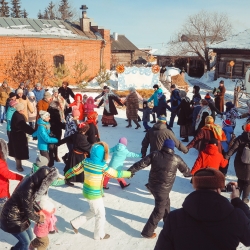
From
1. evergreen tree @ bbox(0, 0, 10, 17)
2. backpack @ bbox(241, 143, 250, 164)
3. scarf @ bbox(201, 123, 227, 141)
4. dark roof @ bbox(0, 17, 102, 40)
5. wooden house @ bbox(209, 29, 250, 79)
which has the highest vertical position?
evergreen tree @ bbox(0, 0, 10, 17)

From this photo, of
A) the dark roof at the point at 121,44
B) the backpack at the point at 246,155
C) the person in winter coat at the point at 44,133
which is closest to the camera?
the backpack at the point at 246,155

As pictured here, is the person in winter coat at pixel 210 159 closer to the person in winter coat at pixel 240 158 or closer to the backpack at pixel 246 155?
the person in winter coat at pixel 240 158

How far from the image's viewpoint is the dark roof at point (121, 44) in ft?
131

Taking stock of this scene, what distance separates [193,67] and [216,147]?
111ft

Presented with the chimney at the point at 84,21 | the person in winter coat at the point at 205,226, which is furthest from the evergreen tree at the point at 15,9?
the person in winter coat at the point at 205,226

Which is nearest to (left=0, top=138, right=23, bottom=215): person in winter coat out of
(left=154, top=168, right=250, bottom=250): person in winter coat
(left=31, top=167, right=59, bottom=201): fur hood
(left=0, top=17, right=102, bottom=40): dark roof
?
(left=31, top=167, right=59, bottom=201): fur hood

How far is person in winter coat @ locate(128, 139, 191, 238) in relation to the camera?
4.32 metres

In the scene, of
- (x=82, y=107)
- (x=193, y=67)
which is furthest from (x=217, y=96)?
(x=193, y=67)

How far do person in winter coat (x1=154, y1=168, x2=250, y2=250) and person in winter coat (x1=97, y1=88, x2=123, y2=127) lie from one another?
8723 mm

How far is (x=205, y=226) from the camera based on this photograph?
2.00 m

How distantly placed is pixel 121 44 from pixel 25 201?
39725mm

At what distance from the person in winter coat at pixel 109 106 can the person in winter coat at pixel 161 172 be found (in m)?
6.50

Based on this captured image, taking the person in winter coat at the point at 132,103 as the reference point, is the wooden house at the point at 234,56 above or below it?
above

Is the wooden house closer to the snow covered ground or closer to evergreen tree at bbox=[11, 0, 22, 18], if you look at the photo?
the snow covered ground
